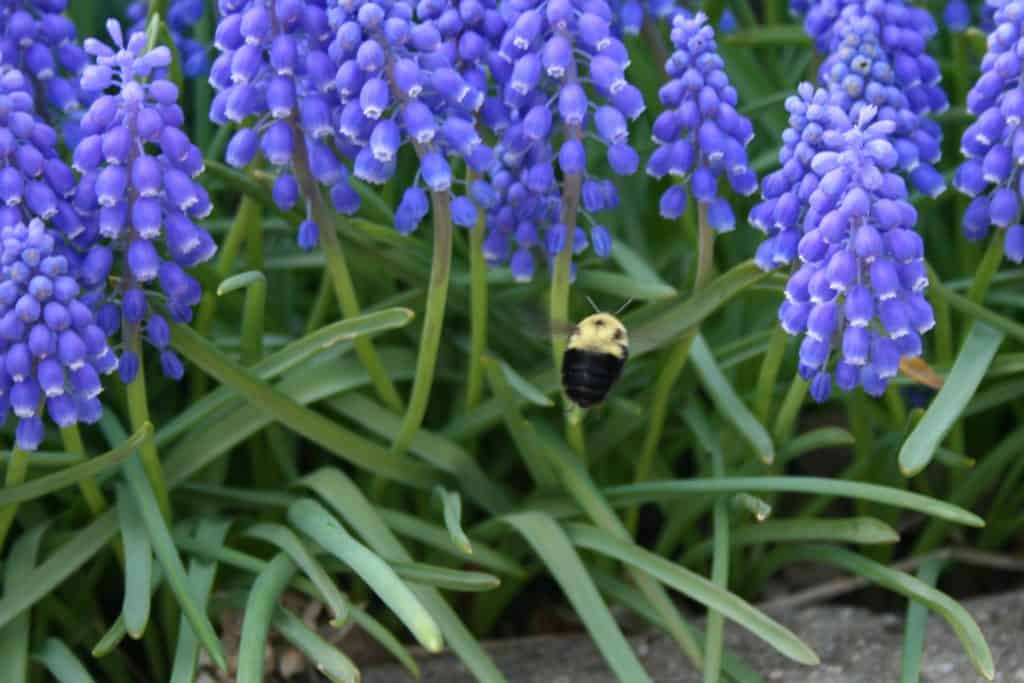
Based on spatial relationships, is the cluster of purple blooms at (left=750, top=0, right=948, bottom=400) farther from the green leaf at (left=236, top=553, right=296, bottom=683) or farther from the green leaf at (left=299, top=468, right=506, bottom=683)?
the green leaf at (left=236, top=553, right=296, bottom=683)

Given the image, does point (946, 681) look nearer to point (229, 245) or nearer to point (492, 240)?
point (492, 240)

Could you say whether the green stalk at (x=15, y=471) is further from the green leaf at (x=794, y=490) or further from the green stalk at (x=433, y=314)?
the green leaf at (x=794, y=490)

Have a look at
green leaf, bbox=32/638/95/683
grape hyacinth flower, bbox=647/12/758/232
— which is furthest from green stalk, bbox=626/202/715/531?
green leaf, bbox=32/638/95/683

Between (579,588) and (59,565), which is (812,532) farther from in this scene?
(59,565)

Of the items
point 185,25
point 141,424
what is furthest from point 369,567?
point 185,25

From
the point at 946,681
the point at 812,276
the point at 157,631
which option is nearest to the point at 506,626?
the point at 157,631

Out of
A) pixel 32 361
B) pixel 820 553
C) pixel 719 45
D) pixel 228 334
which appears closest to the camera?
pixel 32 361

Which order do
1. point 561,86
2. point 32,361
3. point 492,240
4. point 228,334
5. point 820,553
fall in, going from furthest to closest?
point 228,334 < point 820,553 < point 492,240 < point 561,86 < point 32,361
